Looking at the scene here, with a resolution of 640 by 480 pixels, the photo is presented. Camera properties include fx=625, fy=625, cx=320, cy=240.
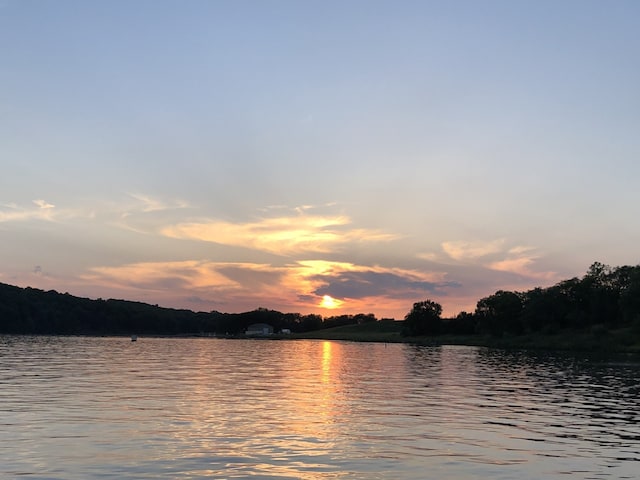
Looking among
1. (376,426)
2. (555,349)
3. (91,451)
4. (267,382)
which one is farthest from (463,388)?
(555,349)

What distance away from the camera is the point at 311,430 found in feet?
111

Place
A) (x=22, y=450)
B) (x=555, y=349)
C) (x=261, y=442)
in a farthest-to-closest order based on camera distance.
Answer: (x=555, y=349), (x=261, y=442), (x=22, y=450)

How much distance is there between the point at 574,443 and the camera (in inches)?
1225

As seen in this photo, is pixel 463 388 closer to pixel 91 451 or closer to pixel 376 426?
pixel 376 426

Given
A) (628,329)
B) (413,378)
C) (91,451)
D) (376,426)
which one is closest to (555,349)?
(628,329)

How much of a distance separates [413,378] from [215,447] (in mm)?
45249

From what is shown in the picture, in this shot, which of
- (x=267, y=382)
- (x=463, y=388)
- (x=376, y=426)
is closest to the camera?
(x=376, y=426)

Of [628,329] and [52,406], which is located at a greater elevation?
[628,329]

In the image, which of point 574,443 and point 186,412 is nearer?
point 574,443

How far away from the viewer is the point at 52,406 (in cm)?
4072

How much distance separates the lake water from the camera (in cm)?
2483

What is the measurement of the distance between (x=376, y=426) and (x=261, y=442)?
8.30 m

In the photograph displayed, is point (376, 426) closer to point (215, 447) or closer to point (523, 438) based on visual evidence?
point (523, 438)

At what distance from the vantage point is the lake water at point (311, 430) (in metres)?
24.8
